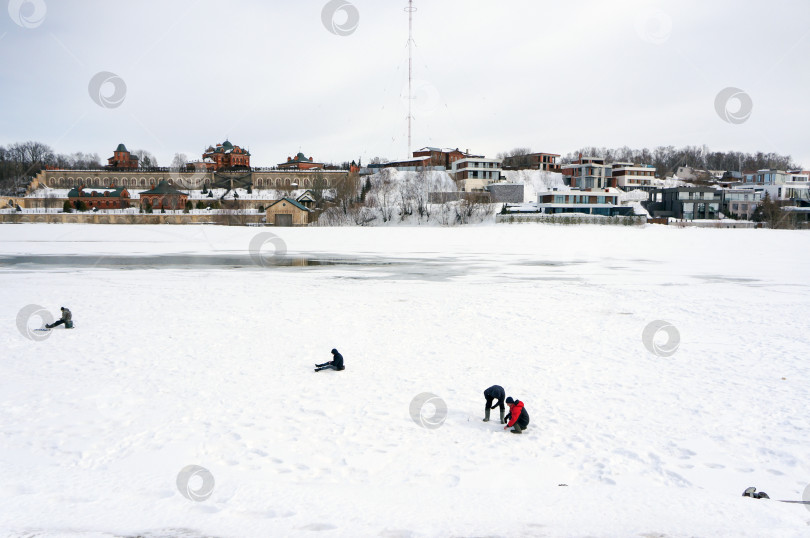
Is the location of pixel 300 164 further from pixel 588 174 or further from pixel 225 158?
pixel 588 174

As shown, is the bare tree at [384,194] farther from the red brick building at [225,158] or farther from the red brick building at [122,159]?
the red brick building at [122,159]

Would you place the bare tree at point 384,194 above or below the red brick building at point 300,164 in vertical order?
below

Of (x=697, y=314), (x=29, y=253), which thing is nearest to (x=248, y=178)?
(x=29, y=253)

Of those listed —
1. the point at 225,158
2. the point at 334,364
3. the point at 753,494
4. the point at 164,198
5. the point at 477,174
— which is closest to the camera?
the point at 753,494

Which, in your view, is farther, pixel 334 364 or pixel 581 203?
pixel 581 203

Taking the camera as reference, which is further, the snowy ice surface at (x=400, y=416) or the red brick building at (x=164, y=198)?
the red brick building at (x=164, y=198)

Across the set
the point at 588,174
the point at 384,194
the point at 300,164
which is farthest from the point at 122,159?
the point at 588,174

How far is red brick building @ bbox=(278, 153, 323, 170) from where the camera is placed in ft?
428

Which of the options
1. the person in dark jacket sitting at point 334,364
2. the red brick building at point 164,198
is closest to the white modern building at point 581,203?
the red brick building at point 164,198

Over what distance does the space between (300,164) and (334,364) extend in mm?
126274

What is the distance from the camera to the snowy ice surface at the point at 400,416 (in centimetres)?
525

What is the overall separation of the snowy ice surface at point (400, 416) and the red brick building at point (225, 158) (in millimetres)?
118420

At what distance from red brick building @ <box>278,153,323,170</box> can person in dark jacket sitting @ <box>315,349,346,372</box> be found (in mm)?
122688

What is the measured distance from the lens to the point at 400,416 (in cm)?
770
